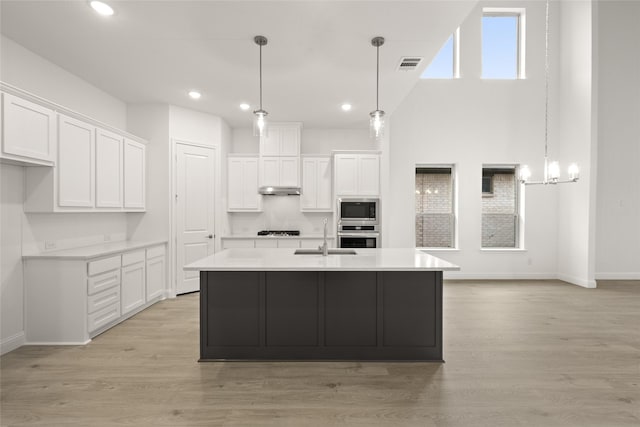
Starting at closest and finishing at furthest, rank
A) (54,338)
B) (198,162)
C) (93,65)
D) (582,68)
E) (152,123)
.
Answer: (54,338)
(93,65)
(152,123)
(198,162)
(582,68)

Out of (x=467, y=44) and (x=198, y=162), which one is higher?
(x=467, y=44)

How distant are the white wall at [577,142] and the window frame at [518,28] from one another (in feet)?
2.21

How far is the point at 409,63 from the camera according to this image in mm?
3842

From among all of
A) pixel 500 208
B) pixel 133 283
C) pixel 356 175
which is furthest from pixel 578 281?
pixel 133 283

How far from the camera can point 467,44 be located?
6.77 metres

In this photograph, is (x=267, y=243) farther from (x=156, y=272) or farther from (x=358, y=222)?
(x=156, y=272)

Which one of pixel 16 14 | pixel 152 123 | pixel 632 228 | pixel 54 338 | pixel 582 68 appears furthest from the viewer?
pixel 632 228

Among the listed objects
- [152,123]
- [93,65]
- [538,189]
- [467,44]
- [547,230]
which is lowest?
[547,230]

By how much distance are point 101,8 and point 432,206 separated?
6048 mm

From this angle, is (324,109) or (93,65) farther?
(324,109)

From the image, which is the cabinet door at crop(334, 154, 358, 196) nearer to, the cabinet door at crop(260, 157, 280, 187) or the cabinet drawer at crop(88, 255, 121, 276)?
the cabinet door at crop(260, 157, 280, 187)

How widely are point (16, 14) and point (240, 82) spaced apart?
7.11 feet

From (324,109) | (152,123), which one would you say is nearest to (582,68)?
(324,109)

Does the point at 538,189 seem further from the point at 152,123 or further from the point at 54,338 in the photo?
the point at 54,338
